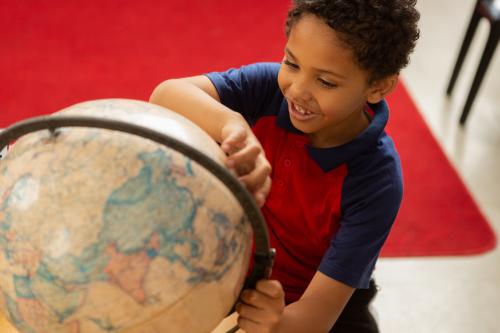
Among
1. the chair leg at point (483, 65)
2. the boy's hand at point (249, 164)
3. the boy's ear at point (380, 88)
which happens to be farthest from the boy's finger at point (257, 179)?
the chair leg at point (483, 65)

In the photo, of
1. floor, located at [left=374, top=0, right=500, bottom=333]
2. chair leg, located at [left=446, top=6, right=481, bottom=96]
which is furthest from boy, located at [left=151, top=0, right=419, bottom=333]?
chair leg, located at [left=446, top=6, right=481, bottom=96]

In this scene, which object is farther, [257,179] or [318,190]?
[318,190]

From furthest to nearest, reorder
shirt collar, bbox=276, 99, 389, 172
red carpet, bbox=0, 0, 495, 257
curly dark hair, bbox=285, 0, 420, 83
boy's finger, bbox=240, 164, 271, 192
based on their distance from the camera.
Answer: red carpet, bbox=0, 0, 495, 257 → shirt collar, bbox=276, 99, 389, 172 → curly dark hair, bbox=285, 0, 420, 83 → boy's finger, bbox=240, 164, 271, 192

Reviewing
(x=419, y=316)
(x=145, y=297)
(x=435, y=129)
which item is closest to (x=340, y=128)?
(x=145, y=297)

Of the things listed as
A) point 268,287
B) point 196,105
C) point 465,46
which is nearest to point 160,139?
point 268,287

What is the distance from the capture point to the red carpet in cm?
251

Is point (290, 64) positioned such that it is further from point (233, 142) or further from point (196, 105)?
point (233, 142)

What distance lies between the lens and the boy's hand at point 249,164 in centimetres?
88

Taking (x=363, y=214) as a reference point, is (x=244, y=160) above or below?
above

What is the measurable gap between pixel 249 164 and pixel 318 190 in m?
0.42

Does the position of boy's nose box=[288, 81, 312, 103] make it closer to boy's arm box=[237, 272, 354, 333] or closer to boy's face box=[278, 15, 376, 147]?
boy's face box=[278, 15, 376, 147]

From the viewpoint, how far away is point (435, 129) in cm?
301

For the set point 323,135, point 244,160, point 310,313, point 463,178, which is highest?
point 244,160

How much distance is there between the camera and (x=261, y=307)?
0.94 m
